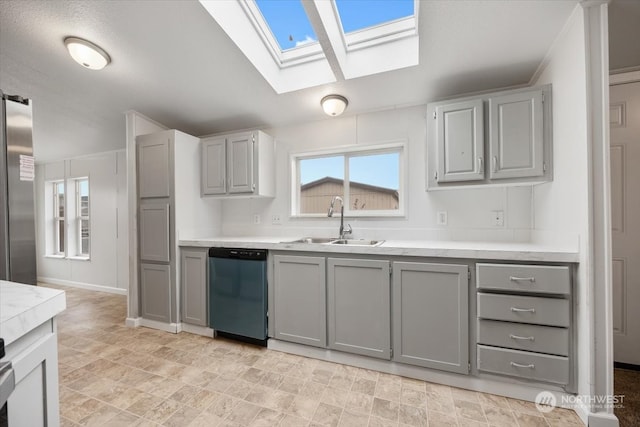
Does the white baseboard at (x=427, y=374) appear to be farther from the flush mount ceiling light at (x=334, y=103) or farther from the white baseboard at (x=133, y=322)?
the flush mount ceiling light at (x=334, y=103)

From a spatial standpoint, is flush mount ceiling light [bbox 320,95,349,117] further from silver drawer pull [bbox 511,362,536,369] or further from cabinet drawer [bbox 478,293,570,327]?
silver drawer pull [bbox 511,362,536,369]

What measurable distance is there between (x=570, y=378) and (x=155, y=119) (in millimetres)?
4259

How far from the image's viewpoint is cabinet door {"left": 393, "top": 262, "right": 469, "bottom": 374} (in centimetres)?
175

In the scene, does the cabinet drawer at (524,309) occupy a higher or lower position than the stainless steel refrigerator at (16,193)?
lower

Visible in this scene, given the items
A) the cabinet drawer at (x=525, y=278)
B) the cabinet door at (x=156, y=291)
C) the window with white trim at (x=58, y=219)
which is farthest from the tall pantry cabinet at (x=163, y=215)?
the window with white trim at (x=58, y=219)

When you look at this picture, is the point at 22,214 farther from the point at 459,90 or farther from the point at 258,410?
the point at 459,90

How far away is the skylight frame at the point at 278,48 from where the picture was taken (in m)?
1.84

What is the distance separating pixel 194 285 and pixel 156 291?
513mm

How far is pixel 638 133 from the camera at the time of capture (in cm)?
190

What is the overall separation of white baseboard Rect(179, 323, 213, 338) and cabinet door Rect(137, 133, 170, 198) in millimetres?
1381

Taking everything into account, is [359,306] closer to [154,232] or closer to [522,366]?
[522,366]

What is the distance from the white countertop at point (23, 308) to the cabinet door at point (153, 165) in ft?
6.38

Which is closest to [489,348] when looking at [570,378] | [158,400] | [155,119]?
[570,378]

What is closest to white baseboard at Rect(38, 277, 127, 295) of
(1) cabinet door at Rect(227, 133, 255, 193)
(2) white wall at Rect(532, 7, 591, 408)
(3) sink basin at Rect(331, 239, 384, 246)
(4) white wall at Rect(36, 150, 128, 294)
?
(4) white wall at Rect(36, 150, 128, 294)
